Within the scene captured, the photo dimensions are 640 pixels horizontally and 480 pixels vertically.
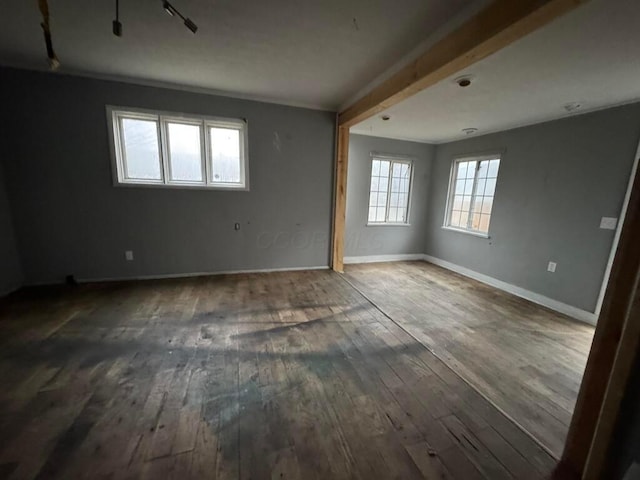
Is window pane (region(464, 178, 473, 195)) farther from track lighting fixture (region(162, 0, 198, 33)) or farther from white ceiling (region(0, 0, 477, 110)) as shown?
track lighting fixture (region(162, 0, 198, 33))

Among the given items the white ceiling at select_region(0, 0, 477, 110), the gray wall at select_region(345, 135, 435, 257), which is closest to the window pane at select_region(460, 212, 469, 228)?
the gray wall at select_region(345, 135, 435, 257)

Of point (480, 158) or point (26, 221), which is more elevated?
point (480, 158)

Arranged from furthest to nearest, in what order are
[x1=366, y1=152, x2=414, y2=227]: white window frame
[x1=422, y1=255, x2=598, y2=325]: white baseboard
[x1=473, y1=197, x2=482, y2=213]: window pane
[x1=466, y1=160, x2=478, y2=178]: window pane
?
1. [x1=366, y1=152, x2=414, y2=227]: white window frame
2. [x1=466, y1=160, x2=478, y2=178]: window pane
3. [x1=473, y1=197, x2=482, y2=213]: window pane
4. [x1=422, y1=255, x2=598, y2=325]: white baseboard

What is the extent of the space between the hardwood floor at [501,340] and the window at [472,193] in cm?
111

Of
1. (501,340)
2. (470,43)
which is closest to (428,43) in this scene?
(470,43)

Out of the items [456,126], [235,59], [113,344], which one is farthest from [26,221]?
[456,126]

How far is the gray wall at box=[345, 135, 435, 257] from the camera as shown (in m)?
4.96

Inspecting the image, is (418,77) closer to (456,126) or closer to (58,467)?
(456,126)

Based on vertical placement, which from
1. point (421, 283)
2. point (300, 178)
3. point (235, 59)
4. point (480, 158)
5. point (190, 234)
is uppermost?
point (235, 59)

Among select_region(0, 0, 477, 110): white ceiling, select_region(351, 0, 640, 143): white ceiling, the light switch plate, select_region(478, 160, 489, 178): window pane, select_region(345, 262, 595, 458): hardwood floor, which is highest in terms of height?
select_region(0, 0, 477, 110): white ceiling

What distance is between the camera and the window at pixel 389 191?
520 centimetres

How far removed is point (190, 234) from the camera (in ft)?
12.7

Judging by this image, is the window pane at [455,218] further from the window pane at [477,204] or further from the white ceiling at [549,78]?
the white ceiling at [549,78]

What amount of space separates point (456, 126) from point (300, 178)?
263cm
